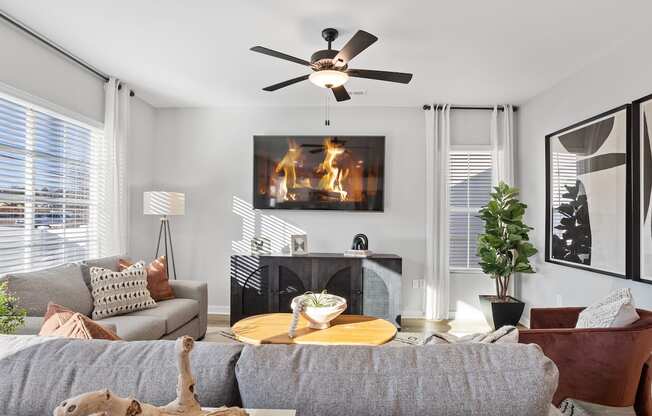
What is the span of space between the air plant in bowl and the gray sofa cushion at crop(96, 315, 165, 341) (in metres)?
0.99

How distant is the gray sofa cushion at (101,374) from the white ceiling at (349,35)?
7.22 feet

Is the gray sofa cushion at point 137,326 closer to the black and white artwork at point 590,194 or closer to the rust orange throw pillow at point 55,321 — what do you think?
the rust orange throw pillow at point 55,321

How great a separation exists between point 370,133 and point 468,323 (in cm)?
253

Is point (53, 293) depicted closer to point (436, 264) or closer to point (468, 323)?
point (436, 264)

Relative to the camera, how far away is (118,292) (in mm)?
2943

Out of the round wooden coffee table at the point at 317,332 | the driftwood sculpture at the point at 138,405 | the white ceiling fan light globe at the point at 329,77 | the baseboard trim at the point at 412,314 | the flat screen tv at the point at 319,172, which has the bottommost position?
the baseboard trim at the point at 412,314

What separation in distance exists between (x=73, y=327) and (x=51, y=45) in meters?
2.76

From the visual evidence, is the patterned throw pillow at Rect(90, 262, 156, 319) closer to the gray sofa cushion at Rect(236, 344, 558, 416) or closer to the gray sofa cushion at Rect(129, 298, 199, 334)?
the gray sofa cushion at Rect(129, 298, 199, 334)

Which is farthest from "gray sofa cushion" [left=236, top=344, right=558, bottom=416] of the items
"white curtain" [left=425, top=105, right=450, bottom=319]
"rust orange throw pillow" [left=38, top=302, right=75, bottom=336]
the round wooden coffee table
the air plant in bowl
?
"white curtain" [left=425, top=105, right=450, bottom=319]

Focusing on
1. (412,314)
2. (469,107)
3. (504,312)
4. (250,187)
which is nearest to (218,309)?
(250,187)

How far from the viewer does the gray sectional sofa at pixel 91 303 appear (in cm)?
241

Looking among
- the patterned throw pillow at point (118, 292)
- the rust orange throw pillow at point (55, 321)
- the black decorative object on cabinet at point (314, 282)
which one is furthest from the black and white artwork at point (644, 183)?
the patterned throw pillow at point (118, 292)

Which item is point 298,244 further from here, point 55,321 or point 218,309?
point 55,321

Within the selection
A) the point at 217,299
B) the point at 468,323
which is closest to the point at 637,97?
the point at 468,323
